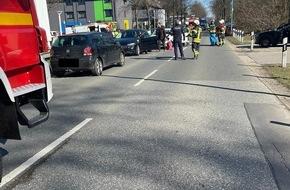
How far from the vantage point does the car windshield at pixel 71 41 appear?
43.0 ft

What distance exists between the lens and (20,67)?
428 centimetres

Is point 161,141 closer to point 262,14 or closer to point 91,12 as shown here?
point 262,14

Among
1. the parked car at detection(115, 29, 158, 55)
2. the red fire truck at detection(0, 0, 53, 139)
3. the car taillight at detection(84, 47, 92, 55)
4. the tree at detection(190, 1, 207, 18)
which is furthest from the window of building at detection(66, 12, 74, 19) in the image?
the red fire truck at detection(0, 0, 53, 139)

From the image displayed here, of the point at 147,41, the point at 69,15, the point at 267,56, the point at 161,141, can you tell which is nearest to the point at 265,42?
the point at 267,56

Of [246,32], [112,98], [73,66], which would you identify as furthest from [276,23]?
[112,98]

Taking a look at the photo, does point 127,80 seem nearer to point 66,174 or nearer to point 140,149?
point 140,149

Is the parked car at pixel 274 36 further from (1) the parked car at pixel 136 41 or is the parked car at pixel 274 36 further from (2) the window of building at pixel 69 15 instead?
(2) the window of building at pixel 69 15

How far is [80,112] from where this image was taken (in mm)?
7449

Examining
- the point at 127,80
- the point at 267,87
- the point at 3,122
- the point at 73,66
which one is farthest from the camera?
the point at 73,66

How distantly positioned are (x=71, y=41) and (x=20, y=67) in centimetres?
916

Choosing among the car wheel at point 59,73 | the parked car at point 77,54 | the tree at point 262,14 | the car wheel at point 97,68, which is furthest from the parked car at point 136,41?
the tree at point 262,14

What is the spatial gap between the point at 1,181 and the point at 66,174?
0.71 m

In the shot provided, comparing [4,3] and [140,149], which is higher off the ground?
[4,3]

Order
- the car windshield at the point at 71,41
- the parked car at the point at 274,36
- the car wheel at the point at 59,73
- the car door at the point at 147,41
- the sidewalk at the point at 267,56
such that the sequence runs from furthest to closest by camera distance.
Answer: the parked car at the point at 274,36, the car door at the point at 147,41, the sidewalk at the point at 267,56, the car wheel at the point at 59,73, the car windshield at the point at 71,41
